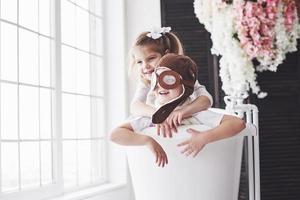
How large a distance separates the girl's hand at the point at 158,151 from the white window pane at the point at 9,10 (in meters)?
1.07

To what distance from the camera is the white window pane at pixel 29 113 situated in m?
2.88

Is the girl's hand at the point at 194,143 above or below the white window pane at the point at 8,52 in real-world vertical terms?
below

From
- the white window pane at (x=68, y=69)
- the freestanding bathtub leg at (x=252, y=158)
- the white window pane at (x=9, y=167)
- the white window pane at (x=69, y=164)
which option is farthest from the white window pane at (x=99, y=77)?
the freestanding bathtub leg at (x=252, y=158)

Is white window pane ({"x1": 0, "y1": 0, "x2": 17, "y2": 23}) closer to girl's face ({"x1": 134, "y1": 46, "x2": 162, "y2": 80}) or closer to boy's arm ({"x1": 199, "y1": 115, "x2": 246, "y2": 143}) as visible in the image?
girl's face ({"x1": 134, "y1": 46, "x2": 162, "y2": 80})

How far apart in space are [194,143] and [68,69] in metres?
1.53

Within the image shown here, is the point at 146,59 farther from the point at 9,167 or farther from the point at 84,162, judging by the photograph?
the point at 84,162

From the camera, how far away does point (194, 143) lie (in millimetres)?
2266

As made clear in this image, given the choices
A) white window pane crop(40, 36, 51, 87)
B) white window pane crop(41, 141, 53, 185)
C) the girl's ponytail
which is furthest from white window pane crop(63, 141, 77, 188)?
the girl's ponytail

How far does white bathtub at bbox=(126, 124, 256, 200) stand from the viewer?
2.31m

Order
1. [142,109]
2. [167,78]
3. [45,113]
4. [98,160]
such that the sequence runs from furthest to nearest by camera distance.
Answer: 1. [98,160]
2. [45,113]
3. [142,109]
4. [167,78]

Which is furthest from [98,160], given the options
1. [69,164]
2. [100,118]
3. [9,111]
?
[9,111]

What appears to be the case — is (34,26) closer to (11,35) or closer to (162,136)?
(11,35)

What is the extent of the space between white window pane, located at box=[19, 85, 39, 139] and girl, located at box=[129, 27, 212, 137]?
753 mm

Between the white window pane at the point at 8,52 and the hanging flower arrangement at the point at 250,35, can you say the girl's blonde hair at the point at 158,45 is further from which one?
the hanging flower arrangement at the point at 250,35
